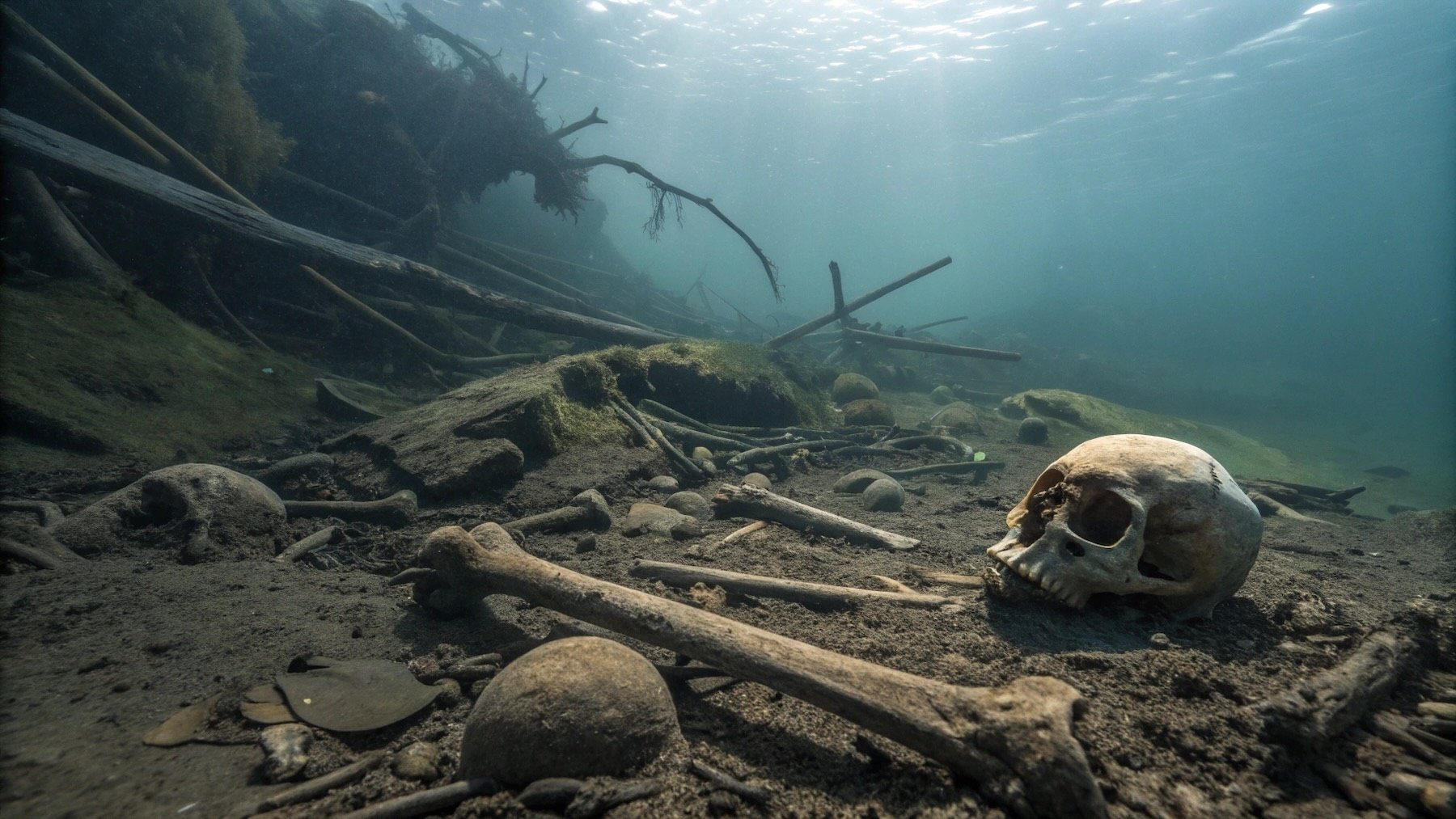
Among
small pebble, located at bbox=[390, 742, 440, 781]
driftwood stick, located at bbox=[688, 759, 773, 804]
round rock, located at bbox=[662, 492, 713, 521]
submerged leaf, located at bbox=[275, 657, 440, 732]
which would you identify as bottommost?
round rock, located at bbox=[662, 492, 713, 521]

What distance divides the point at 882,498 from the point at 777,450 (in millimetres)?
1860

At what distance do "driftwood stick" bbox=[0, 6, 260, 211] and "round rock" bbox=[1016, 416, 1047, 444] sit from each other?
13671 millimetres

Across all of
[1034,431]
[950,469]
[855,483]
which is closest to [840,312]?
[1034,431]

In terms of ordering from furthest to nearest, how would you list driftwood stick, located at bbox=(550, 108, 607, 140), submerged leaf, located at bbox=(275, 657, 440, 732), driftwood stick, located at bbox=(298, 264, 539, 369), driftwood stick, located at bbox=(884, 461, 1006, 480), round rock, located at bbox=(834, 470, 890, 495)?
driftwood stick, located at bbox=(550, 108, 607, 140) → driftwood stick, located at bbox=(298, 264, 539, 369) → driftwood stick, located at bbox=(884, 461, 1006, 480) → round rock, located at bbox=(834, 470, 890, 495) → submerged leaf, located at bbox=(275, 657, 440, 732)

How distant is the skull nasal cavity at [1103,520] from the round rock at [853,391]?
9153 mm

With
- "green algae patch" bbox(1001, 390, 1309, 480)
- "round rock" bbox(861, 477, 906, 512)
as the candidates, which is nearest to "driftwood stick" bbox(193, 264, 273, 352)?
"round rock" bbox(861, 477, 906, 512)

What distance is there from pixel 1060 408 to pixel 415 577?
1376cm

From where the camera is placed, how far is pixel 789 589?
307 centimetres

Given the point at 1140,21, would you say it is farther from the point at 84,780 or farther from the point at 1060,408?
the point at 84,780

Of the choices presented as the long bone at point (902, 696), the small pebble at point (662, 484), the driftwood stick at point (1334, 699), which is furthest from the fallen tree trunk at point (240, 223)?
the driftwood stick at point (1334, 699)

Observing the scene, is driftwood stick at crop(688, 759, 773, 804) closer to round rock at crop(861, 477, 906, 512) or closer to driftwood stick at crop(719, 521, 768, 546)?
driftwood stick at crop(719, 521, 768, 546)

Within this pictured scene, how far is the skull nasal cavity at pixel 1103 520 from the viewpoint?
9.22 ft

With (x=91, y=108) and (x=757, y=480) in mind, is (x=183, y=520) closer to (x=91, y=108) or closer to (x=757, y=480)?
(x=757, y=480)

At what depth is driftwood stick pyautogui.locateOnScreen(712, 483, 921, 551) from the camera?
4.18 m
